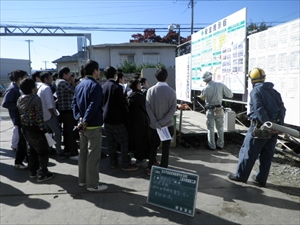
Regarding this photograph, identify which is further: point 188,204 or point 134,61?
point 134,61

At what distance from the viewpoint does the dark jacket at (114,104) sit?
4.40m

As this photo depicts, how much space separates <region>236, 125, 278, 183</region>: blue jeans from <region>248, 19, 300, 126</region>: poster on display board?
1426 millimetres

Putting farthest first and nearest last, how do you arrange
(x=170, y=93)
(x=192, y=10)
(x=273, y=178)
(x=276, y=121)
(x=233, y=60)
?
(x=192, y=10) → (x=233, y=60) → (x=273, y=178) → (x=170, y=93) → (x=276, y=121)

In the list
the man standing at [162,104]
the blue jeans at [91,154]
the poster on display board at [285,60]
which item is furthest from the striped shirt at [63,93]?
the poster on display board at [285,60]

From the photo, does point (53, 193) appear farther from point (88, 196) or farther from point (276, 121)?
point (276, 121)

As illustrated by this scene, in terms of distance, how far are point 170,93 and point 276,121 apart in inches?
62.7

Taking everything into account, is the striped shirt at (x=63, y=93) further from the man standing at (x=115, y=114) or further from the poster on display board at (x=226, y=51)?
the poster on display board at (x=226, y=51)

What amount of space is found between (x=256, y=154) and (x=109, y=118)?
242 centimetres

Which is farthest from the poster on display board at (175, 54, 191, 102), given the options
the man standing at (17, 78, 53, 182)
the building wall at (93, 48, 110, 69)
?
the building wall at (93, 48, 110, 69)

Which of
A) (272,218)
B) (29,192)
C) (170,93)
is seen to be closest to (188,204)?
(272,218)

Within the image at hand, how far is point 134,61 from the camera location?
30.5m

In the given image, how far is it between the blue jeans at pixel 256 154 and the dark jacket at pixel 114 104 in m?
2.07

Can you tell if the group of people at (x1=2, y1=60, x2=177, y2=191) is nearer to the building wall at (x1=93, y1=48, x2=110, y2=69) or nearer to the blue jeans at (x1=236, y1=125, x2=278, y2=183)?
the blue jeans at (x1=236, y1=125, x2=278, y2=183)

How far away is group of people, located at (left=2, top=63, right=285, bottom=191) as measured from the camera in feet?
12.1
